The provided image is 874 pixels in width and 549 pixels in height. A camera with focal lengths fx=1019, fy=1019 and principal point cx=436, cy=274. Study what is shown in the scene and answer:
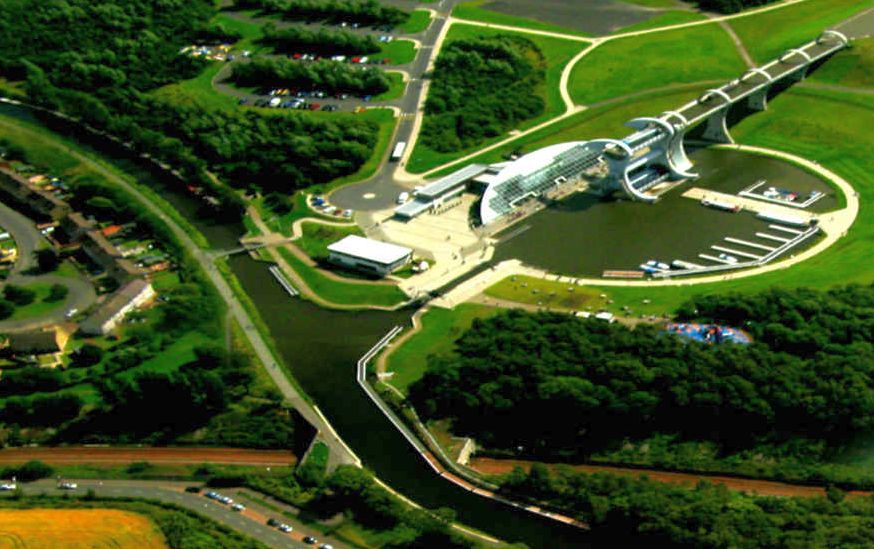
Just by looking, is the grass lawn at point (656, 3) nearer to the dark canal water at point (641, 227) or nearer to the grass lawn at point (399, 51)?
the grass lawn at point (399, 51)

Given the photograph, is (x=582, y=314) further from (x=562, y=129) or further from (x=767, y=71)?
(x=767, y=71)

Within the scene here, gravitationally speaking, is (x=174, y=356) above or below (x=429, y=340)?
below

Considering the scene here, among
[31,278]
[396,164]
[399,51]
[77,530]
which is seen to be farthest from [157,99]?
[77,530]

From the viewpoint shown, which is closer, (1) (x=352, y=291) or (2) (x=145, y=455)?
(2) (x=145, y=455)

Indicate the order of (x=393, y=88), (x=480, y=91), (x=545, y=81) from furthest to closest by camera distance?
(x=393, y=88)
(x=545, y=81)
(x=480, y=91)

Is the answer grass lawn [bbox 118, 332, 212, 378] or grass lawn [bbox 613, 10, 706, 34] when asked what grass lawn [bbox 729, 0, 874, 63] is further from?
grass lawn [bbox 118, 332, 212, 378]

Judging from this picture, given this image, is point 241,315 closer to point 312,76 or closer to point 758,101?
point 312,76
